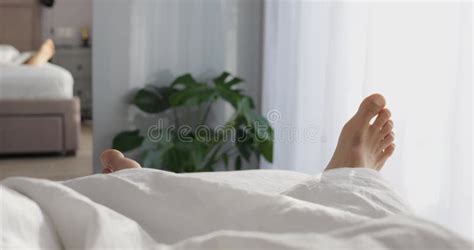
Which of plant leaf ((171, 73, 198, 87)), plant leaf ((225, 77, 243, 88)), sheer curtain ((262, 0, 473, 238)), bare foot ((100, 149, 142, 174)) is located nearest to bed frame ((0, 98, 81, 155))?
plant leaf ((171, 73, 198, 87))

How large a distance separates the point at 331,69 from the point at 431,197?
70cm

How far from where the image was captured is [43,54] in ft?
9.96

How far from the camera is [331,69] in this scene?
8.34 feet

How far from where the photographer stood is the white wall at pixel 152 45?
3127mm

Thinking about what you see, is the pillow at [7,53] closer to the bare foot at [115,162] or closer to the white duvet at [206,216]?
the bare foot at [115,162]

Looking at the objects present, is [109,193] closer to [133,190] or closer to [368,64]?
[133,190]

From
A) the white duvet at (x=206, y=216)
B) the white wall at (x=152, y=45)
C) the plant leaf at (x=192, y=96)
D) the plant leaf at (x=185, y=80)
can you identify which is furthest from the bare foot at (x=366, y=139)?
the white wall at (x=152, y=45)

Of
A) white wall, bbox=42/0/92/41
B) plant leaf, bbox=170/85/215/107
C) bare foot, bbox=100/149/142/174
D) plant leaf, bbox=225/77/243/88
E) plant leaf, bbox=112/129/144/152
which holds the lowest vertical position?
plant leaf, bbox=112/129/144/152

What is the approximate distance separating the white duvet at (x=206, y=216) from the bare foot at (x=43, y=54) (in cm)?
222

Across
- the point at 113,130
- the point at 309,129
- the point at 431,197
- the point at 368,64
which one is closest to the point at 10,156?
the point at 113,130

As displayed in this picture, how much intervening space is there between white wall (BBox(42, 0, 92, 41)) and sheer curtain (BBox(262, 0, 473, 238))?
3.09ft

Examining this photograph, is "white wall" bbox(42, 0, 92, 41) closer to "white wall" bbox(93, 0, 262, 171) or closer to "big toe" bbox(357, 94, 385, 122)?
"white wall" bbox(93, 0, 262, 171)

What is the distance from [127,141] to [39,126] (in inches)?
20.5

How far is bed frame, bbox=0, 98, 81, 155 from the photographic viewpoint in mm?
3207
